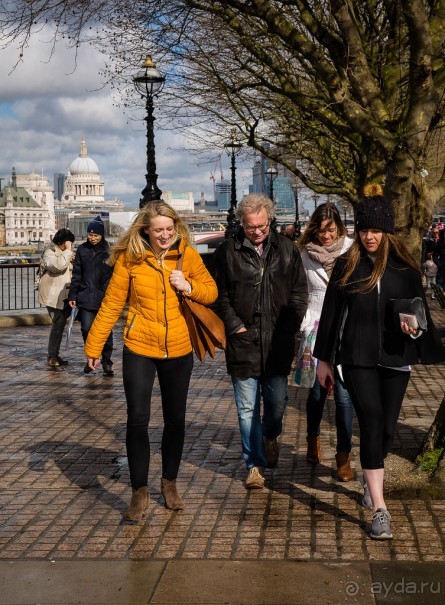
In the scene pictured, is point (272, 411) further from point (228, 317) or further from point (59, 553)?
point (59, 553)

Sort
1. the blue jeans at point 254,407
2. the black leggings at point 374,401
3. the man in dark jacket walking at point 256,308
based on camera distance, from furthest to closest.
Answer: the blue jeans at point 254,407
the man in dark jacket walking at point 256,308
the black leggings at point 374,401

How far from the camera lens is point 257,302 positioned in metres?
6.43

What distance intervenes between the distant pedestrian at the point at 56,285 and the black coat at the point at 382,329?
7926 millimetres

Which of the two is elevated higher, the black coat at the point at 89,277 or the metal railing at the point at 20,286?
the black coat at the point at 89,277

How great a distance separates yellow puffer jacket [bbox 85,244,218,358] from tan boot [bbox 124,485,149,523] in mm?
780

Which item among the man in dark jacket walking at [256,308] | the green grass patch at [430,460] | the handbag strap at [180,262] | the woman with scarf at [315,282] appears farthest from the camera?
the woman with scarf at [315,282]

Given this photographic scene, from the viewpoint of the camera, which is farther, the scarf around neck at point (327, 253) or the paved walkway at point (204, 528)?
the scarf around neck at point (327, 253)

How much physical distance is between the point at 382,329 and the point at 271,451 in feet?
6.09

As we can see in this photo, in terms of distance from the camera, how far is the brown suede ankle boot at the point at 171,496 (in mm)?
6031

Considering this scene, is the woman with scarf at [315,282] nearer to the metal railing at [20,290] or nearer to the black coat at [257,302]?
the black coat at [257,302]

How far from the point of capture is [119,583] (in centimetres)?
475

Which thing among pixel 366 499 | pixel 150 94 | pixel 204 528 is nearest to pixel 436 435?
pixel 366 499

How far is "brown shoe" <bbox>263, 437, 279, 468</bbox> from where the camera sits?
693 centimetres

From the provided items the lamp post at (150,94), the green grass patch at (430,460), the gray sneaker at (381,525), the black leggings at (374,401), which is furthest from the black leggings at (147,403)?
the lamp post at (150,94)
